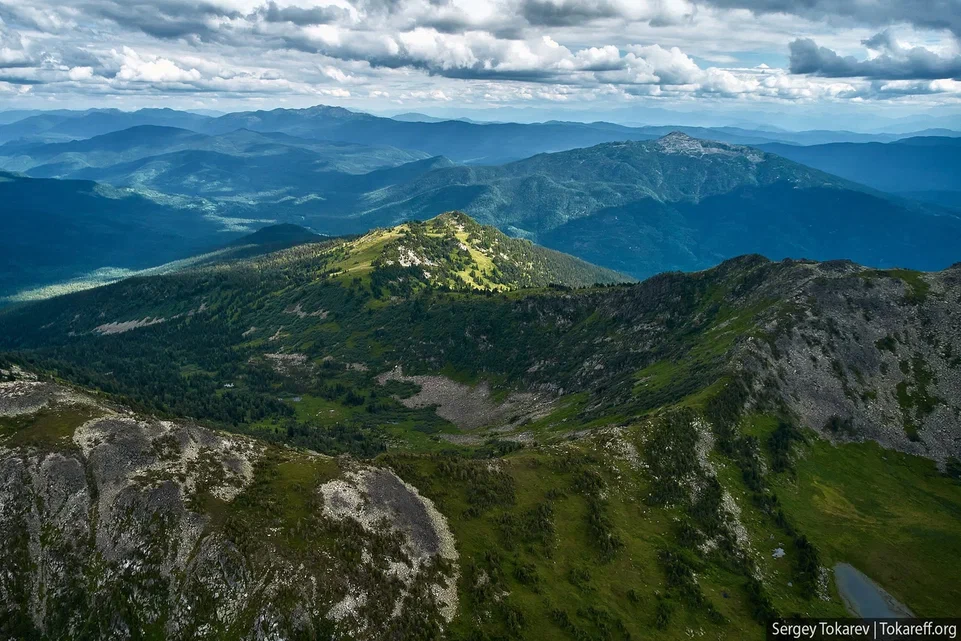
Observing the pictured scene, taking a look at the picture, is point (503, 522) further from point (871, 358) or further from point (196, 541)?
point (871, 358)

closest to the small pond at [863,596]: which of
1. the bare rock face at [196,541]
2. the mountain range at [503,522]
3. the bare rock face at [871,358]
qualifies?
the mountain range at [503,522]

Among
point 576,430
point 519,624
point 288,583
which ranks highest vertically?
point 288,583

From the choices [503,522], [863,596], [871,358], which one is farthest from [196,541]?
[871,358]

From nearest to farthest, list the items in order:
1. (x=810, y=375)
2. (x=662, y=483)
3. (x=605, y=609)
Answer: (x=605, y=609)
(x=662, y=483)
(x=810, y=375)

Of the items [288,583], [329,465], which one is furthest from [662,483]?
[288,583]

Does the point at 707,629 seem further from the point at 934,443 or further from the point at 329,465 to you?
the point at 934,443

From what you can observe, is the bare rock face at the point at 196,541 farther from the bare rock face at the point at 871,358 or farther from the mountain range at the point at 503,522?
the bare rock face at the point at 871,358
